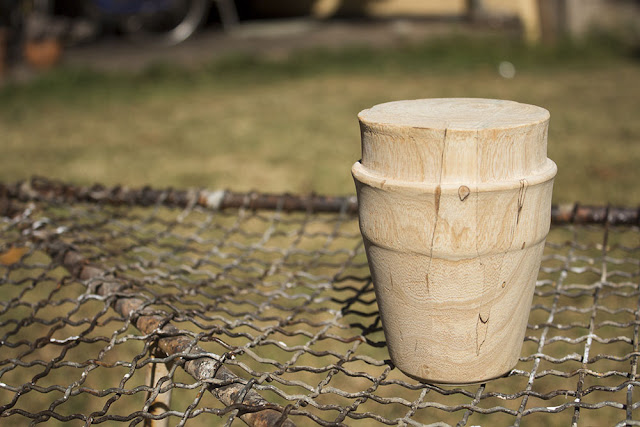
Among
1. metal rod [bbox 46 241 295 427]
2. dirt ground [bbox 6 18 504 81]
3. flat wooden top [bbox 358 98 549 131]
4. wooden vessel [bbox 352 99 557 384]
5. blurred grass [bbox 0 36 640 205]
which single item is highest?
flat wooden top [bbox 358 98 549 131]

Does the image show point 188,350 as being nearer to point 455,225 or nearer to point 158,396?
point 158,396

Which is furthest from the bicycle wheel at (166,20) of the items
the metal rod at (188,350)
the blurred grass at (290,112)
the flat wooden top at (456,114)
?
the flat wooden top at (456,114)

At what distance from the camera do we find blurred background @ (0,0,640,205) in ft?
13.1

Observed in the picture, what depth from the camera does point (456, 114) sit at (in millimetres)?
1085

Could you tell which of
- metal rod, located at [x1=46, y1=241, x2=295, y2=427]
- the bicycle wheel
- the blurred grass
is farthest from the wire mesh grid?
the bicycle wheel

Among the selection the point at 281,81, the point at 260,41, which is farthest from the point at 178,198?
the point at 260,41

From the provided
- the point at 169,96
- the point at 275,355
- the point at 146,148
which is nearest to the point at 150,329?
the point at 275,355

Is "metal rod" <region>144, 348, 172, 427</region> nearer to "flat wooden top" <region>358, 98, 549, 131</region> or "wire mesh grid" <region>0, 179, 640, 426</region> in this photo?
"wire mesh grid" <region>0, 179, 640, 426</region>

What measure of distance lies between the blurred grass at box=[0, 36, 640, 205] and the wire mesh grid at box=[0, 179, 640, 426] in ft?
4.08

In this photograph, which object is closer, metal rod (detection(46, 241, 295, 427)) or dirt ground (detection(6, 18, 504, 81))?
metal rod (detection(46, 241, 295, 427))

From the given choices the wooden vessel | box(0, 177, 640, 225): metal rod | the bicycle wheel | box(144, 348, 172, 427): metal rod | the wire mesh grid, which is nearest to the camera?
the wooden vessel

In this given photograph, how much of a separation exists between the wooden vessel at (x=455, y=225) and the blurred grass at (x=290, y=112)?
240 centimetres

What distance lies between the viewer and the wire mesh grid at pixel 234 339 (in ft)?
3.85

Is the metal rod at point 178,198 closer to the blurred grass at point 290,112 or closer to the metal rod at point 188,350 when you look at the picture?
the metal rod at point 188,350
